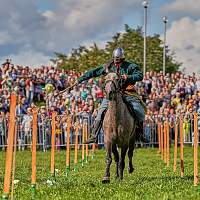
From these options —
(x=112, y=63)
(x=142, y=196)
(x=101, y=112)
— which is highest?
(x=112, y=63)

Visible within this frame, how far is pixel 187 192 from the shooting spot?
33.6 feet

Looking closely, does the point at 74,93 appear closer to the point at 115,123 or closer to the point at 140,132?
the point at 140,132

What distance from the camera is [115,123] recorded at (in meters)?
13.1

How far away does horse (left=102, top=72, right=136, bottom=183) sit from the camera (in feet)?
41.8

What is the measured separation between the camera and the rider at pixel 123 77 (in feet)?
44.7

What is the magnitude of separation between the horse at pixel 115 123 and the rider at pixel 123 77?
0.31m

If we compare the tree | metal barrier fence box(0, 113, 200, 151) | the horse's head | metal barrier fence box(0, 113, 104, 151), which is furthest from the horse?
the tree

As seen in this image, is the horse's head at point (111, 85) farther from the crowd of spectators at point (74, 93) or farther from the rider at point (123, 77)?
the crowd of spectators at point (74, 93)

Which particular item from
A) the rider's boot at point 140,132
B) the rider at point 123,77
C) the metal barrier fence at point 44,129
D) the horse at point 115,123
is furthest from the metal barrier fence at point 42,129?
the horse at point 115,123

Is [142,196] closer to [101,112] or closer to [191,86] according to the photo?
[101,112]

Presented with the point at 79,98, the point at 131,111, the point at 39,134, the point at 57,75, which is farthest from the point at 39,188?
the point at 57,75

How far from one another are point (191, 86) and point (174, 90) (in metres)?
1.01

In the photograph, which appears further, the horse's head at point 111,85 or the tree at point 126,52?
the tree at point 126,52

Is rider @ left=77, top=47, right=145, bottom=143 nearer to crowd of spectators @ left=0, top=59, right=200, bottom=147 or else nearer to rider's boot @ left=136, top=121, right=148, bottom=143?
rider's boot @ left=136, top=121, right=148, bottom=143
